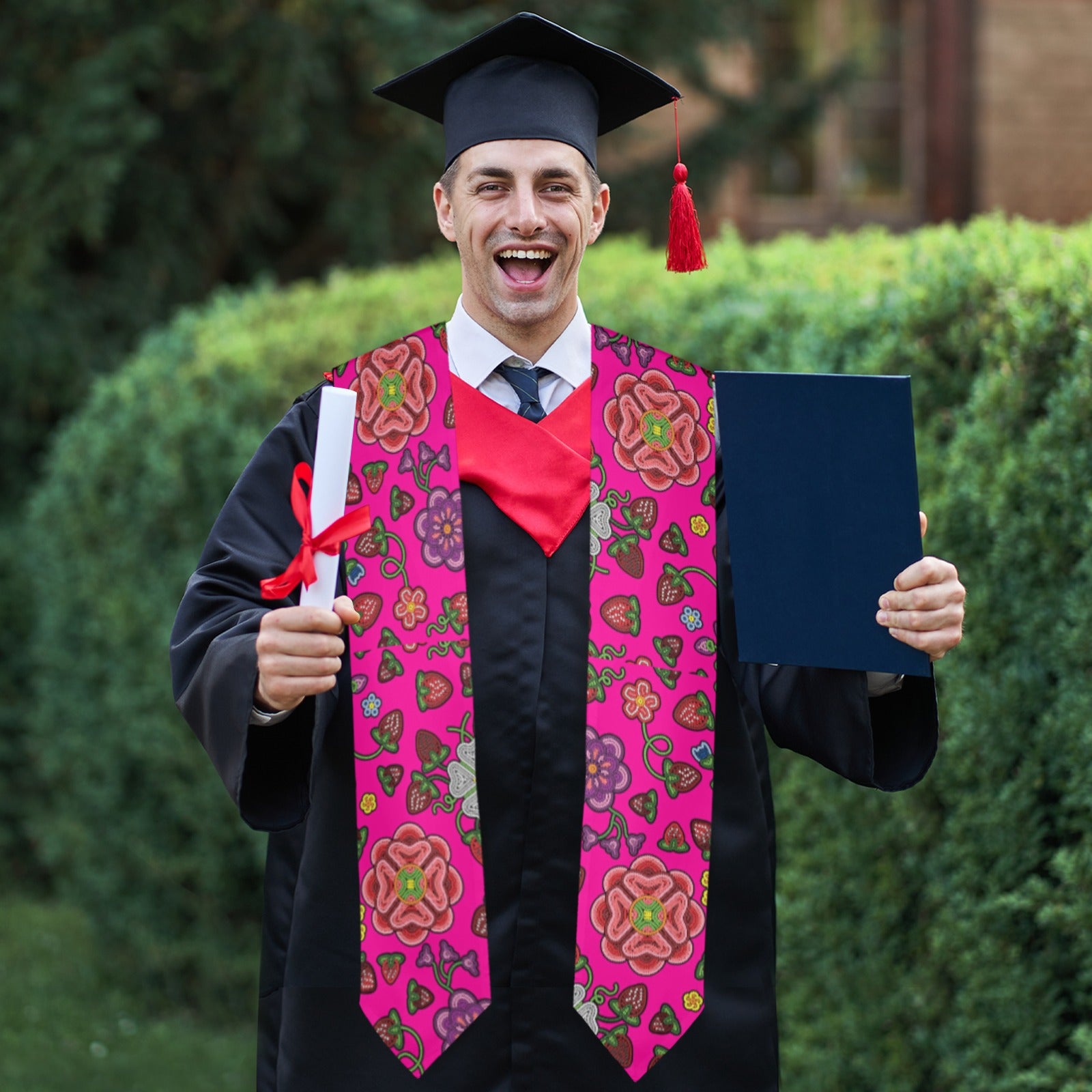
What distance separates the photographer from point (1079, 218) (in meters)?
11.0

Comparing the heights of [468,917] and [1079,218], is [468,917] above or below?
below

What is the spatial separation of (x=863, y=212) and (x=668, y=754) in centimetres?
971

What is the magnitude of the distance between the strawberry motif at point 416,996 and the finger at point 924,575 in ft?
3.00

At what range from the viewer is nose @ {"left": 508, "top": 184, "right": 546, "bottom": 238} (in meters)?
2.29

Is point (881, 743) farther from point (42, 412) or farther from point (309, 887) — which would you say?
point (42, 412)

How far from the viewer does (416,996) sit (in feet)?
7.34

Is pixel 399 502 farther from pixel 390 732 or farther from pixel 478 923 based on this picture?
pixel 478 923

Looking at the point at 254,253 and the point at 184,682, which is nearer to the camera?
the point at 184,682

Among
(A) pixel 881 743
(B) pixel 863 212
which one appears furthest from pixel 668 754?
(B) pixel 863 212

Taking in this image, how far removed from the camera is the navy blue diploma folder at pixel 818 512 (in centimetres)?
208

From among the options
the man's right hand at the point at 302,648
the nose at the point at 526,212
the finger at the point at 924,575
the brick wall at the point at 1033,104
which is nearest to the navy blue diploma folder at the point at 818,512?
the finger at the point at 924,575

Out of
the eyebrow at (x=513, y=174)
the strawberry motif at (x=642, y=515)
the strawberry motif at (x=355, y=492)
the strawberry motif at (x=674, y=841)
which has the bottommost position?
the strawberry motif at (x=674, y=841)

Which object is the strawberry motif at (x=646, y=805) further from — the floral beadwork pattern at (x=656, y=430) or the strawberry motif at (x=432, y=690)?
the floral beadwork pattern at (x=656, y=430)

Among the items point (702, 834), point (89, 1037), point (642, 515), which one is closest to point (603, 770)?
point (702, 834)
